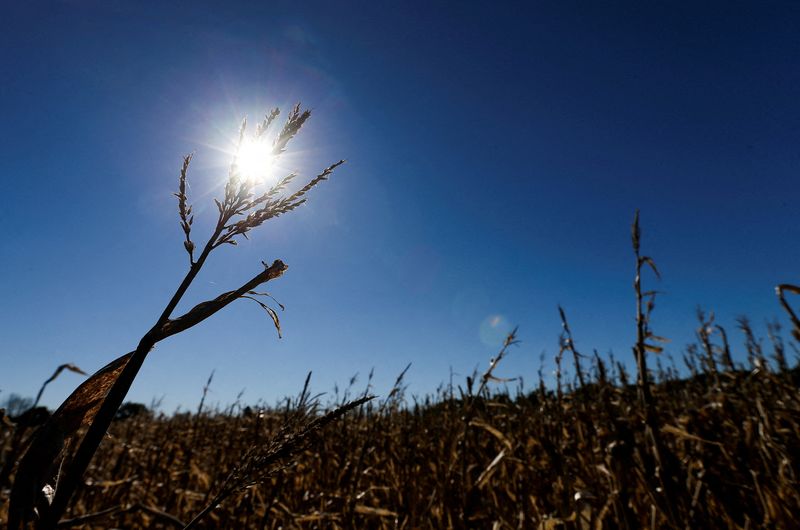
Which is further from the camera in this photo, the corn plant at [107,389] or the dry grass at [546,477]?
the dry grass at [546,477]

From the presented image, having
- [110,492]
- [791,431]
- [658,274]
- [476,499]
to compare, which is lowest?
[110,492]

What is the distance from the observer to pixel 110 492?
4.61 m

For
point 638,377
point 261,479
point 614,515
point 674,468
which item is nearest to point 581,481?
point 614,515

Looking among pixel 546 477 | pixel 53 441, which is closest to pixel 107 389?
pixel 53 441

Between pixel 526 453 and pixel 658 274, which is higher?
pixel 658 274

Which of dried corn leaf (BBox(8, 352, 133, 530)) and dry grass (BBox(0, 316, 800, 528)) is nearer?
dried corn leaf (BBox(8, 352, 133, 530))

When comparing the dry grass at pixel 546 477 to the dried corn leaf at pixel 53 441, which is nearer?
the dried corn leaf at pixel 53 441

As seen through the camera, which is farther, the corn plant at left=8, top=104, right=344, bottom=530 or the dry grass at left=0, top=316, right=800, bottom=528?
the dry grass at left=0, top=316, right=800, bottom=528

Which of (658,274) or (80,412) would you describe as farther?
(658,274)

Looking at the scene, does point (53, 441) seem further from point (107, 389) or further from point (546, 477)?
point (546, 477)

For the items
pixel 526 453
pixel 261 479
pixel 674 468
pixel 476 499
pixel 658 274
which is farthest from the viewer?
pixel 526 453

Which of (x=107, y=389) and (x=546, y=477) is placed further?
(x=546, y=477)

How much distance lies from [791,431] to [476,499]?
240 cm

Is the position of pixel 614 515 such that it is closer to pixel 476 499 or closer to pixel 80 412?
pixel 476 499
